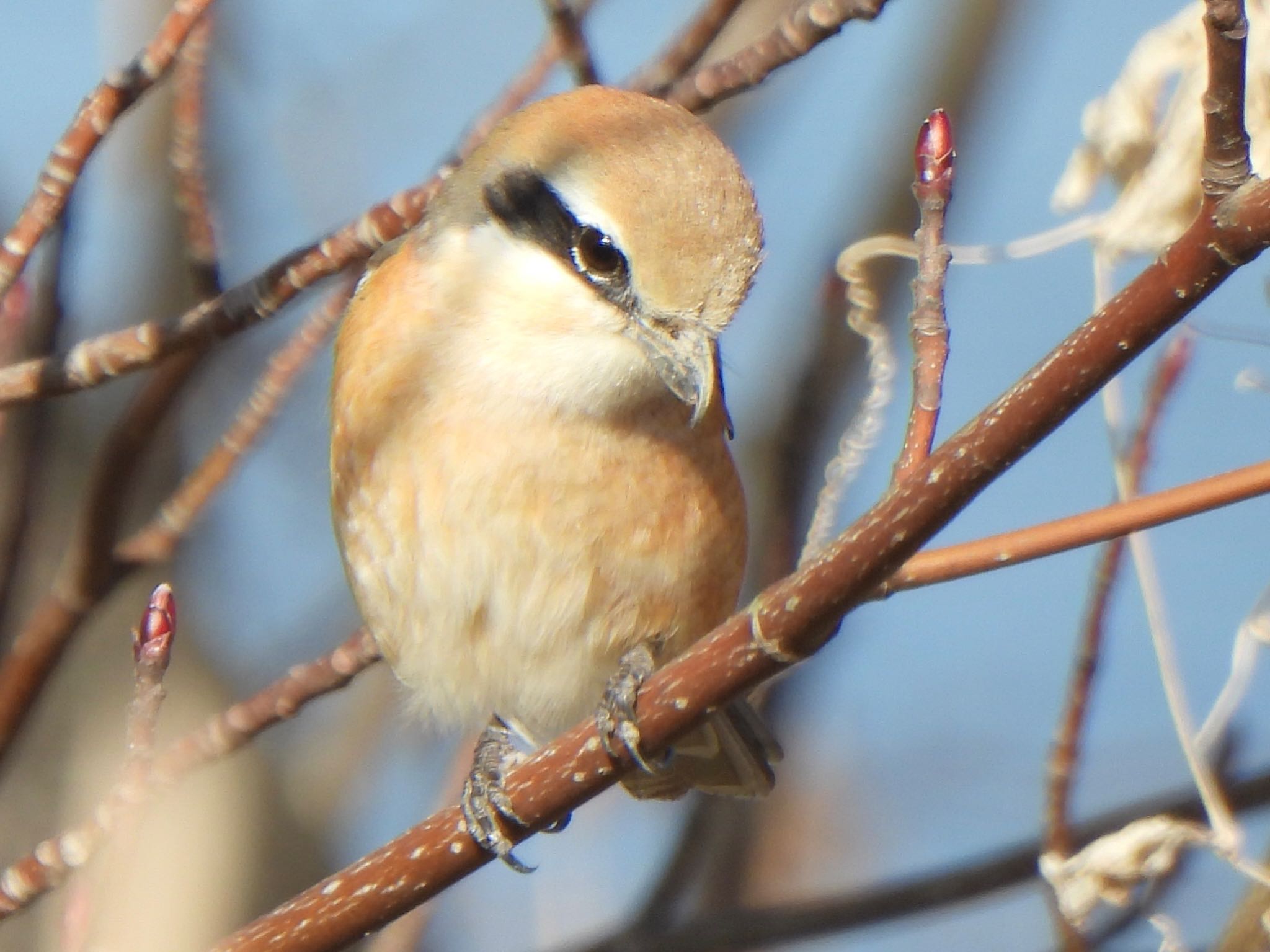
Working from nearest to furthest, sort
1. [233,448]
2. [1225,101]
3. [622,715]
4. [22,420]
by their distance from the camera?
[1225,101] → [622,715] → [233,448] → [22,420]

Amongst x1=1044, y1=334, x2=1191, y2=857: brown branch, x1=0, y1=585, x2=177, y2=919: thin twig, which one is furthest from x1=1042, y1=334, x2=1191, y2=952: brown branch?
x1=0, y1=585, x2=177, y2=919: thin twig

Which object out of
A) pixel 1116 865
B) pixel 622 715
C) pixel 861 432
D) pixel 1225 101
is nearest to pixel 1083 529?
pixel 1225 101

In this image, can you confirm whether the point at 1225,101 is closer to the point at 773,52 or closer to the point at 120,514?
the point at 773,52

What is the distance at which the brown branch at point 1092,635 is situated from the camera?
2521 mm

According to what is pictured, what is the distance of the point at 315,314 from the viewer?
2783mm

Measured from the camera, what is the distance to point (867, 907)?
3.05 meters

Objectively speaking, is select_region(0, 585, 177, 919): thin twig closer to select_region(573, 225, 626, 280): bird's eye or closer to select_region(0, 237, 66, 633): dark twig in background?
select_region(0, 237, 66, 633): dark twig in background

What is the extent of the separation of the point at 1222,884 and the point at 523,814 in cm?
362

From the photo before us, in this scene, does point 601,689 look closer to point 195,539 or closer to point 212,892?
point 212,892

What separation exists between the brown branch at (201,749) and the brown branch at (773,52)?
3.45ft

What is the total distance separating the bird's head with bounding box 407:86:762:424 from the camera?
2297mm

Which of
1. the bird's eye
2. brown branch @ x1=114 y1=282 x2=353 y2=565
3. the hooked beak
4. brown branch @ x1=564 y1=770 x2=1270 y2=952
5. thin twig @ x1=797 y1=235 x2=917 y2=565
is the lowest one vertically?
brown branch @ x1=564 y1=770 x2=1270 y2=952

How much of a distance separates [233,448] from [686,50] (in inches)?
37.4

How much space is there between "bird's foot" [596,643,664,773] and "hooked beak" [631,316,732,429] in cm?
40
